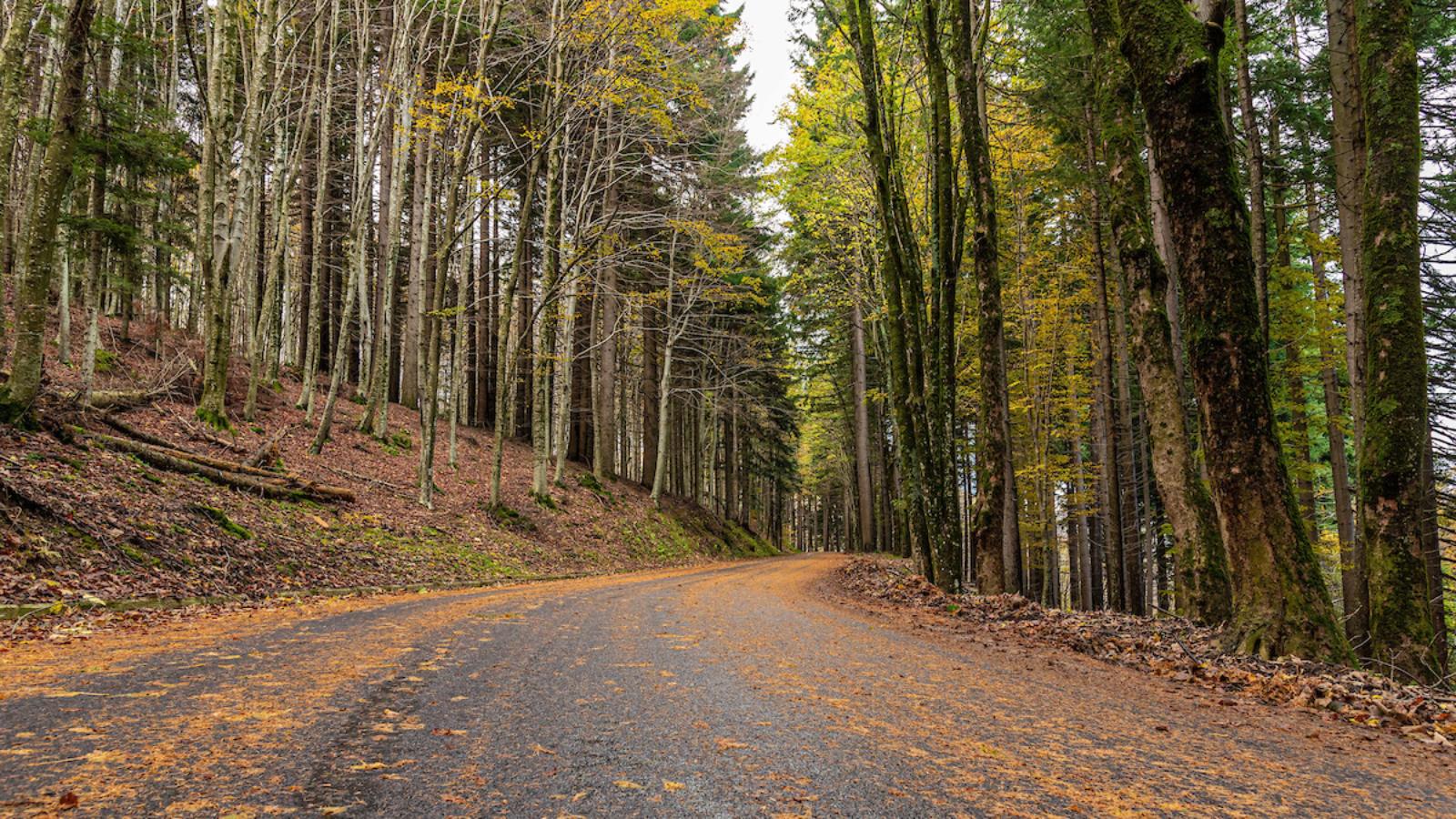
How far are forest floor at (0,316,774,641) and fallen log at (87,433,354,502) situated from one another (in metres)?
0.14

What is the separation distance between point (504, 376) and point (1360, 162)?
14649 millimetres

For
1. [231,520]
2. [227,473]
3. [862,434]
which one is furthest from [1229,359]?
[862,434]

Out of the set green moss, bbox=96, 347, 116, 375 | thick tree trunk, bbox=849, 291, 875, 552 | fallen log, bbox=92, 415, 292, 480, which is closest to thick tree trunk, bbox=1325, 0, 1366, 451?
fallen log, bbox=92, 415, 292, 480

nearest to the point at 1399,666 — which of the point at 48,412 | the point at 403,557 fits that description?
the point at 403,557

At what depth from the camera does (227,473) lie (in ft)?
33.0

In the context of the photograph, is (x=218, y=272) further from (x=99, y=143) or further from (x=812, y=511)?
(x=812, y=511)

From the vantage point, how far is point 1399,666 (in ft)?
17.7

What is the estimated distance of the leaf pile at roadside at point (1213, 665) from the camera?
140 inches

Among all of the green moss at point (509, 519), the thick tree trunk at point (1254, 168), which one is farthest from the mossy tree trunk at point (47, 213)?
the thick tree trunk at point (1254, 168)

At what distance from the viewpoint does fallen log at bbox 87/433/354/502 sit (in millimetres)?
9164

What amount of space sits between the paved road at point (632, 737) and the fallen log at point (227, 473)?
6.27m

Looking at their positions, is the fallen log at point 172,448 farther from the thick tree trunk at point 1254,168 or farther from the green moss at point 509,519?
the thick tree trunk at point 1254,168

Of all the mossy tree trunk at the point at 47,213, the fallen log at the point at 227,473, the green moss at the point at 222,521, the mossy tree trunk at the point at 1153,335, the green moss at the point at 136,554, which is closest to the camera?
the mossy tree trunk at the point at 1153,335

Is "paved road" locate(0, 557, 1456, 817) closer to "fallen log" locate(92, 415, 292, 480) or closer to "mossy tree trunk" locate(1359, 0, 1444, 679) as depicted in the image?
"mossy tree trunk" locate(1359, 0, 1444, 679)
